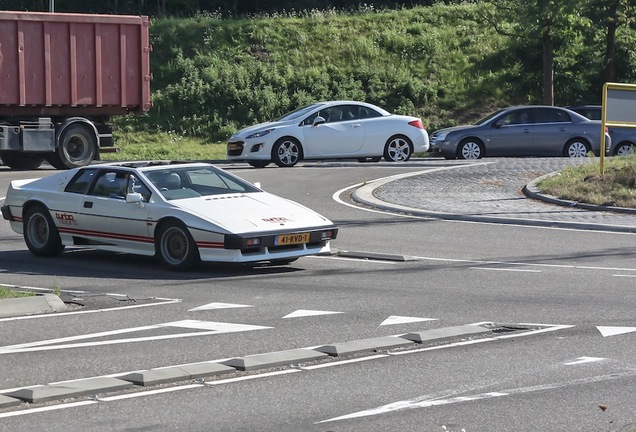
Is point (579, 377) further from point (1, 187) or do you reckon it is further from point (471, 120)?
point (471, 120)

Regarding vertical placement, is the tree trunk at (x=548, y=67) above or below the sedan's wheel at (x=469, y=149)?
above

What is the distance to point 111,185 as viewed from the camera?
15.2m

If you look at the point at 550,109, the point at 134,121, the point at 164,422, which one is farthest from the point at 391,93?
the point at 164,422

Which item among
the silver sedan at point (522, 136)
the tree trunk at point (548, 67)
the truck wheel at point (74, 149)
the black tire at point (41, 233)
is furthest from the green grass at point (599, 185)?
the tree trunk at point (548, 67)

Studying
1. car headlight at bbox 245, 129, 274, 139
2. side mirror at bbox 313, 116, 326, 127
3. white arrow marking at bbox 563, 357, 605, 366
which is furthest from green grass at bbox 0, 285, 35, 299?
side mirror at bbox 313, 116, 326, 127

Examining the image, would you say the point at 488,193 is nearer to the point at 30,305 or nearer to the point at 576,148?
the point at 576,148

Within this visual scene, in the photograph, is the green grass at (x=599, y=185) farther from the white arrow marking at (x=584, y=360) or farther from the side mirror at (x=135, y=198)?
the white arrow marking at (x=584, y=360)

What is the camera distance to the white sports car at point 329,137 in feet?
91.5

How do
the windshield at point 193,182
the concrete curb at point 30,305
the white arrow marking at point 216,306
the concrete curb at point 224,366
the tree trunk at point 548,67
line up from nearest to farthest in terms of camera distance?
the concrete curb at point 224,366
the concrete curb at point 30,305
the white arrow marking at point 216,306
the windshield at point 193,182
the tree trunk at point 548,67

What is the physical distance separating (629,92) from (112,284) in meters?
12.5

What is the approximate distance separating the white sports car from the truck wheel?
358 cm

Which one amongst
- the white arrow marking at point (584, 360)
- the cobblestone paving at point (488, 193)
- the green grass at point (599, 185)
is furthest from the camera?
the green grass at point (599, 185)

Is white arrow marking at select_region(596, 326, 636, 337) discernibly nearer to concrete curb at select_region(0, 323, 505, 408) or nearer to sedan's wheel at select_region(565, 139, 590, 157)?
concrete curb at select_region(0, 323, 505, 408)

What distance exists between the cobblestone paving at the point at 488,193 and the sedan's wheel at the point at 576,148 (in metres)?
3.15
